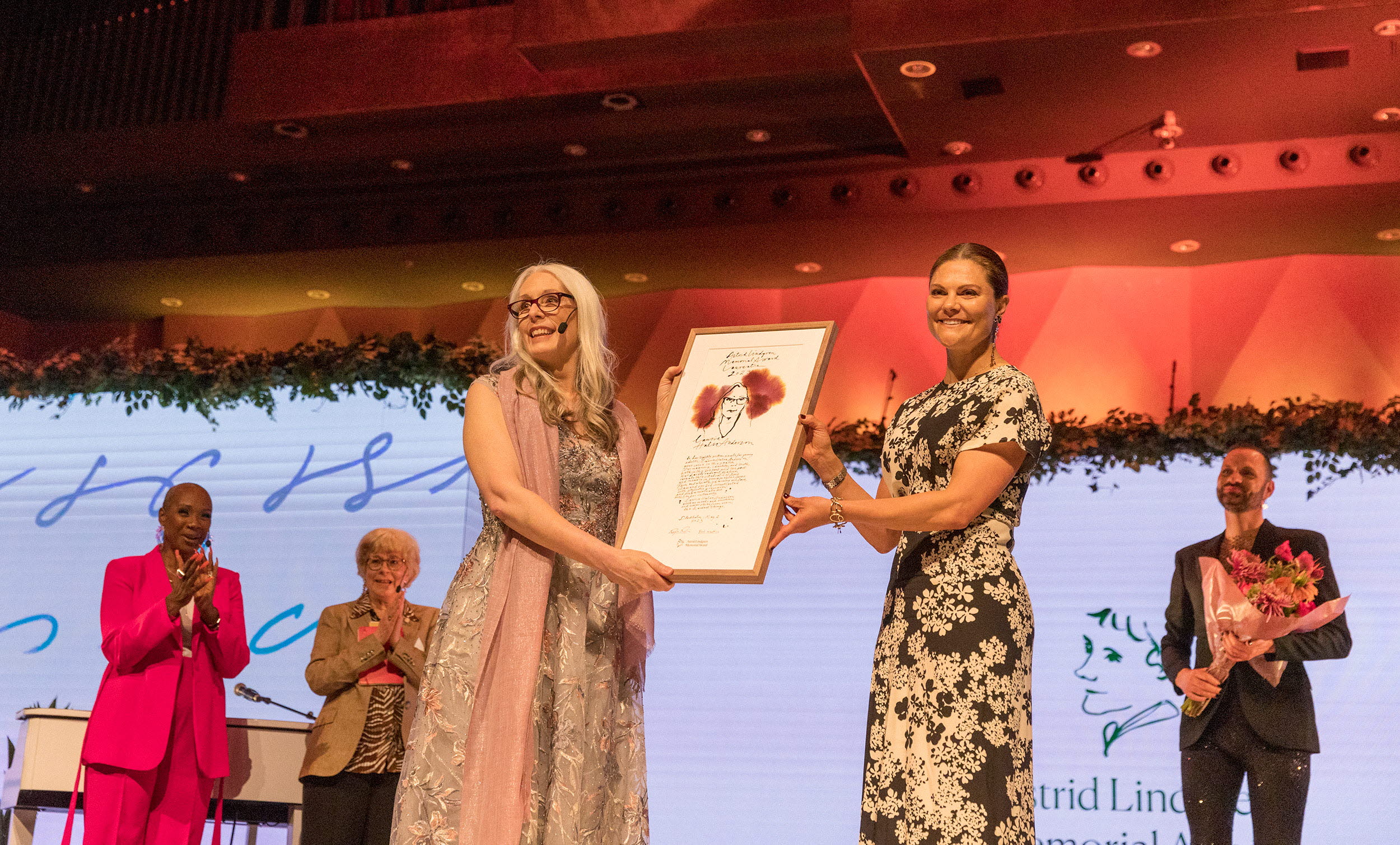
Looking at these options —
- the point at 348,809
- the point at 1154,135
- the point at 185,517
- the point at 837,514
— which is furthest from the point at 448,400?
the point at 837,514

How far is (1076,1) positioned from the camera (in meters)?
A: 4.86

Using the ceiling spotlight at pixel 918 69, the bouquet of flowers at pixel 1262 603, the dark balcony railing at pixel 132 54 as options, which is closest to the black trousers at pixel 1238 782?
the bouquet of flowers at pixel 1262 603

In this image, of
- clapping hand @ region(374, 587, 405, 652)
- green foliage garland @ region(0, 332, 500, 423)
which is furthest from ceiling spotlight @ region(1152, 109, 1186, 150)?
clapping hand @ region(374, 587, 405, 652)

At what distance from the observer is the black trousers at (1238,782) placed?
411 cm

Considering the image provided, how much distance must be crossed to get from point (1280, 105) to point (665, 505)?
13.1 ft

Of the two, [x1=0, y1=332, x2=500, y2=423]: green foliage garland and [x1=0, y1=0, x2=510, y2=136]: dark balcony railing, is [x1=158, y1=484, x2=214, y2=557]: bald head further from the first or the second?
[x1=0, y1=0, x2=510, y2=136]: dark balcony railing

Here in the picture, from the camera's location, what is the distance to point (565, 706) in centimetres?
281

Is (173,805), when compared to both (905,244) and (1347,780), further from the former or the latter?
(1347,780)

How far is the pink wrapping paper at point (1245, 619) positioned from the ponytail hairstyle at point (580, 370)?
2204 millimetres

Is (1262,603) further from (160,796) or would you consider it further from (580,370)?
(160,796)

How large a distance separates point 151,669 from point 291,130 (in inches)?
114

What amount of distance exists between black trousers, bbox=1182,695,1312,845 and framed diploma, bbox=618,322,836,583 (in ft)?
7.56

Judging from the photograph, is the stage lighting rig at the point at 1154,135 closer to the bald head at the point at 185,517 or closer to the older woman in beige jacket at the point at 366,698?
the older woman in beige jacket at the point at 366,698

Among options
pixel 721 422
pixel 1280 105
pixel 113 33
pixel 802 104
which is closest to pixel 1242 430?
pixel 1280 105
